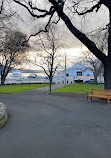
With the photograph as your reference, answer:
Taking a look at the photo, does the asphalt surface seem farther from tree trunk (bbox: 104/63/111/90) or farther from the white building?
the white building

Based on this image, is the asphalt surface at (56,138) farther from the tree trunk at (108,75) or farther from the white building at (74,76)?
the white building at (74,76)

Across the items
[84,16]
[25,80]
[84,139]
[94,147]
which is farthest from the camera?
[25,80]

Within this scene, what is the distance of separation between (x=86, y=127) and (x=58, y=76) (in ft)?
137

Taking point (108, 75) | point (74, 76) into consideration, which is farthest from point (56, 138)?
point (74, 76)

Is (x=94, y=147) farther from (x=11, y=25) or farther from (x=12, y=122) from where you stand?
→ (x=11, y=25)

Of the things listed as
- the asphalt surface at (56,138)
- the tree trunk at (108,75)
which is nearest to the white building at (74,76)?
the tree trunk at (108,75)

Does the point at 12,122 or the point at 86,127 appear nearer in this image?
the point at 86,127

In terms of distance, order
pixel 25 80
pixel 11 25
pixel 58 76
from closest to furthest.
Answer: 1. pixel 11 25
2. pixel 25 80
3. pixel 58 76

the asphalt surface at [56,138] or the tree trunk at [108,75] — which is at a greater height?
the tree trunk at [108,75]

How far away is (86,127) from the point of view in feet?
17.9

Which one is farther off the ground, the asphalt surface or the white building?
the white building

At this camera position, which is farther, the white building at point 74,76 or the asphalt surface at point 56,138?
the white building at point 74,76

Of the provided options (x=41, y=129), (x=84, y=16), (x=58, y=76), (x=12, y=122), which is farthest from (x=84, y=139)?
(x=58, y=76)

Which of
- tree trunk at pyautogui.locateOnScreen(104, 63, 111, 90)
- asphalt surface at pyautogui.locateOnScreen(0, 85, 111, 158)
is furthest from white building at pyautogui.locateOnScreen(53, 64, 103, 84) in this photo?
asphalt surface at pyautogui.locateOnScreen(0, 85, 111, 158)
